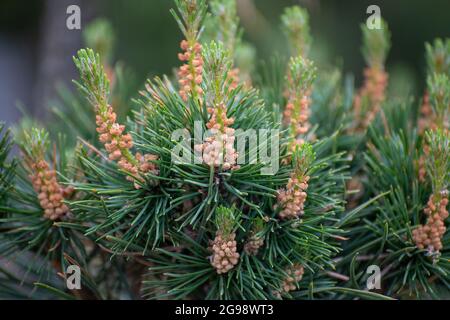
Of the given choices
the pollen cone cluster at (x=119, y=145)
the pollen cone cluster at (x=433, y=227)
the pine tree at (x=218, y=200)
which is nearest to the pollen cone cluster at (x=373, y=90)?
the pine tree at (x=218, y=200)

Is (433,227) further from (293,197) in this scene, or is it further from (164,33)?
(164,33)

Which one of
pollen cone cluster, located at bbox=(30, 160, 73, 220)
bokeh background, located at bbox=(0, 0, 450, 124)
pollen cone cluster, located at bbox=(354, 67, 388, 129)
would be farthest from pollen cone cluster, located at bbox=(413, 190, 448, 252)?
bokeh background, located at bbox=(0, 0, 450, 124)

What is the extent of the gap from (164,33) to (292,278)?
1.62 m

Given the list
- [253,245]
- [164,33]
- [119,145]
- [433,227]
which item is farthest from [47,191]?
[164,33]

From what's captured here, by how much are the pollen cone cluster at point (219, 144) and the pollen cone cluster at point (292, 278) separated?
12 cm

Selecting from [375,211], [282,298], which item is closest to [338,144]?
[375,211]

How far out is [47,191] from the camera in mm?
562

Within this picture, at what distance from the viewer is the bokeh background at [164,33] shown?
190 cm

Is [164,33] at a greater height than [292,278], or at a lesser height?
greater

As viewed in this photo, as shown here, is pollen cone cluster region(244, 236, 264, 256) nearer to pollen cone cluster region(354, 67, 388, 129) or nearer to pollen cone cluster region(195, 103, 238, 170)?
pollen cone cluster region(195, 103, 238, 170)

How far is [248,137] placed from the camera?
0.51 metres

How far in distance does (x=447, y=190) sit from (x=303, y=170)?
158 millimetres

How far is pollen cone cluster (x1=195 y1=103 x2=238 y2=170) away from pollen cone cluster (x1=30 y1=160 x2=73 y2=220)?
169 mm
